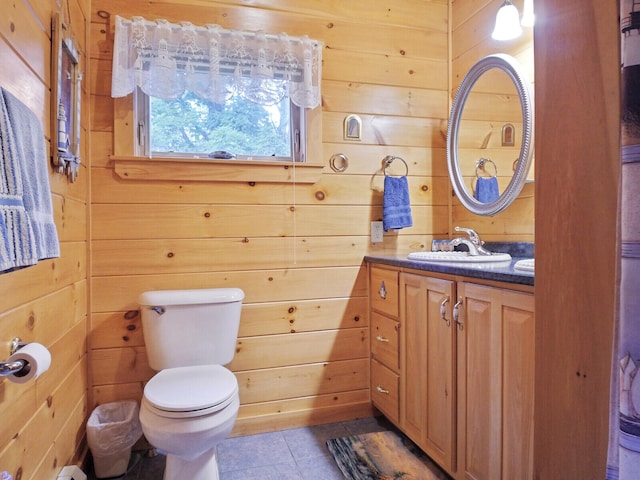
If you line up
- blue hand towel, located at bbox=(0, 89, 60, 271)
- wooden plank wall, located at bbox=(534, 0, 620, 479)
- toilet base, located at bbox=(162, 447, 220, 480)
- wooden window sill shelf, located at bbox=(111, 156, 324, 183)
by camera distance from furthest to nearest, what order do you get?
wooden window sill shelf, located at bbox=(111, 156, 324, 183)
toilet base, located at bbox=(162, 447, 220, 480)
blue hand towel, located at bbox=(0, 89, 60, 271)
wooden plank wall, located at bbox=(534, 0, 620, 479)

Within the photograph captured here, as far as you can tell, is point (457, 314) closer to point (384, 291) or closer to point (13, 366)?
point (384, 291)

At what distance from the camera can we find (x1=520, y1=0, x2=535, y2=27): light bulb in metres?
1.75

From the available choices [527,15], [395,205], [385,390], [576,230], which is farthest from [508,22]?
[385,390]

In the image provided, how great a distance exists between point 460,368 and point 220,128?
5.27 feet

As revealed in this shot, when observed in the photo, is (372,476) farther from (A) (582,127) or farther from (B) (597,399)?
(A) (582,127)

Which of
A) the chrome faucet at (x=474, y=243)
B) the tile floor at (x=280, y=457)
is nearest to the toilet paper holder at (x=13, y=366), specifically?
the tile floor at (x=280, y=457)

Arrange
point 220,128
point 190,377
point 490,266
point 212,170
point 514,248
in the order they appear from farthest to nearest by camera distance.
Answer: point 220,128, point 212,170, point 514,248, point 190,377, point 490,266

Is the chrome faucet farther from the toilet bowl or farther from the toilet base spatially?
the toilet base

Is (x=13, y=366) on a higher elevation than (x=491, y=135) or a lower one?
lower

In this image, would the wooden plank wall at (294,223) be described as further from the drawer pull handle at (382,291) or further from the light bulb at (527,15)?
the light bulb at (527,15)

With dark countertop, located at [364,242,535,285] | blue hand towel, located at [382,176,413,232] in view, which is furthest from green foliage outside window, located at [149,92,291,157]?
dark countertop, located at [364,242,535,285]

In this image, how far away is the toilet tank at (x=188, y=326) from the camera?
1731 millimetres

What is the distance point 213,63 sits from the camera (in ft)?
6.15

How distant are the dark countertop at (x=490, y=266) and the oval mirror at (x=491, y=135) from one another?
195 mm
